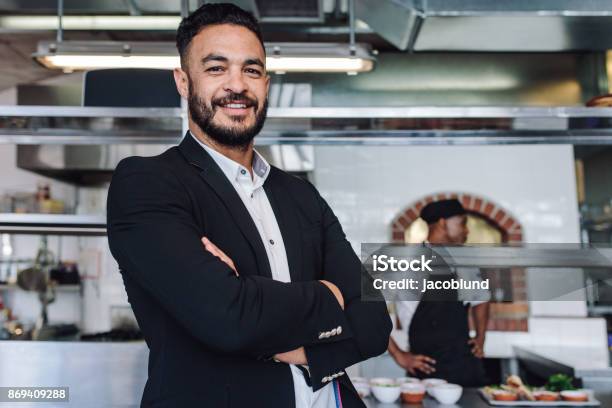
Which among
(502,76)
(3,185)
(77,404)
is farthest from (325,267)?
(3,185)

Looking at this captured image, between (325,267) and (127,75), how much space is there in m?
1.70

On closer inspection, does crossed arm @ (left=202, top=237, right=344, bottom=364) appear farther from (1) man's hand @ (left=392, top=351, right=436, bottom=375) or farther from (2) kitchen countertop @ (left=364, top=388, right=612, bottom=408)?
(1) man's hand @ (left=392, top=351, right=436, bottom=375)

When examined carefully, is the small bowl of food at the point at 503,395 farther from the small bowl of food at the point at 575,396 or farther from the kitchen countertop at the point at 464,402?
the small bowl of food at the point at 575,396

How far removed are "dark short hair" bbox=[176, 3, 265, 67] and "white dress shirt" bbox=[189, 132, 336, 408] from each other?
214 millimetres

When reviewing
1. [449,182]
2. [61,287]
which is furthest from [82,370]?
[449,182]

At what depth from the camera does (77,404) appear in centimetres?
199

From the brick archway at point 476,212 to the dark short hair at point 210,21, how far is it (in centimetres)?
462

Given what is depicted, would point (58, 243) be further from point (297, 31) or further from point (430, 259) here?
point (430, 259)

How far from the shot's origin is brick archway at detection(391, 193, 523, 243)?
5852 mm

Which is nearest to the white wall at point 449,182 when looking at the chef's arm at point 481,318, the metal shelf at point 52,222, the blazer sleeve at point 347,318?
the chef's arm at point 481,318

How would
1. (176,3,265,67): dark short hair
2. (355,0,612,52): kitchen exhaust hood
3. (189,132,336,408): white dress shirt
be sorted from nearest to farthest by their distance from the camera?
(189,132,336,408): white dress shirt
(176,3,265,67): dark short hair
(355,0,612,52): kitchen exhaust hood

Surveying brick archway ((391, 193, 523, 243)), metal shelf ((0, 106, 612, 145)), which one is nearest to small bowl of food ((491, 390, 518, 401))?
metal shelf ((0, 106, 612, 145))

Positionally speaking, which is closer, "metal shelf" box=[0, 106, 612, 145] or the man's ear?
the man's ear

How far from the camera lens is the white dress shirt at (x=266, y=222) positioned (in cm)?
120
